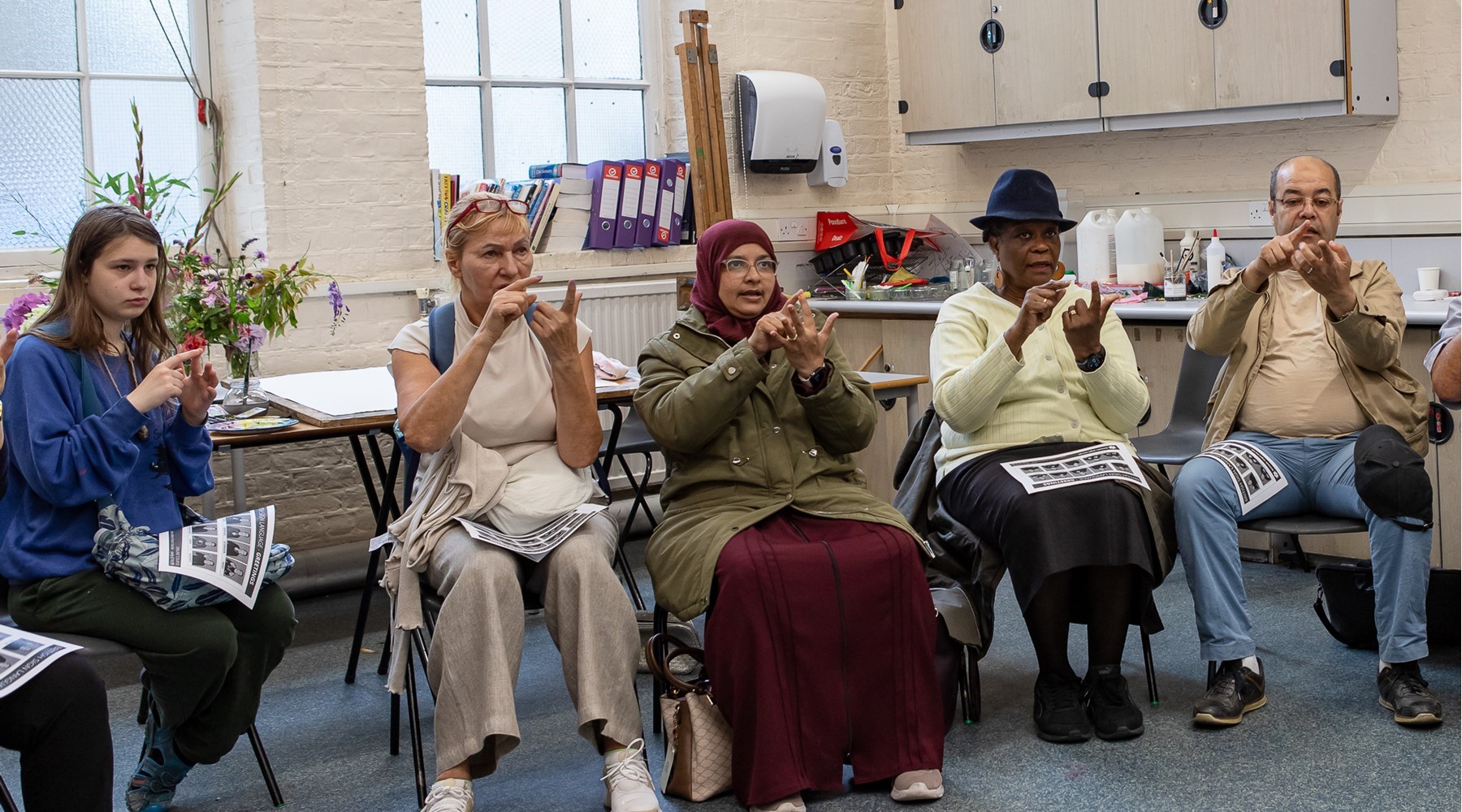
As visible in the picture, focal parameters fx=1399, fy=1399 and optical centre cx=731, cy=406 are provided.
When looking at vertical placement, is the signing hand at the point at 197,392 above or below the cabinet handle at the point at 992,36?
below

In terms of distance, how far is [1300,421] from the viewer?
3.25 meters

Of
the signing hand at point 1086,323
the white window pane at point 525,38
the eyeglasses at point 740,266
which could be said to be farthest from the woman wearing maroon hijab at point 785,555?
the white window pane at point 525,38

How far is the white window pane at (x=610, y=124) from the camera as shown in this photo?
554 cm

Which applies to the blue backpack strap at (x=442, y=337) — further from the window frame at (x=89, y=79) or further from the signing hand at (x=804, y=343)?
the window frame at (x=89, y=79)

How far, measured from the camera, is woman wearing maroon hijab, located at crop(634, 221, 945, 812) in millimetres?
2623

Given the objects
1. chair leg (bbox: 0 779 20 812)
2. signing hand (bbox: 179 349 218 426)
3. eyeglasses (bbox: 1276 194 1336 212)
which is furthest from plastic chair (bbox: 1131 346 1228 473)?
chair leg (bbox: 0 779 20 812)

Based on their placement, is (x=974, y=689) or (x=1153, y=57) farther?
(x=1153, y=57)

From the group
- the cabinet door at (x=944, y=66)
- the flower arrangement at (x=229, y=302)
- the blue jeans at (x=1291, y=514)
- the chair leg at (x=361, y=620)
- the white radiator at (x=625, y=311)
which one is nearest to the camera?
the blue jeans at (x=1291, y=514)

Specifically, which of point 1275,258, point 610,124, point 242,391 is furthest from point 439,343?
point 610,124

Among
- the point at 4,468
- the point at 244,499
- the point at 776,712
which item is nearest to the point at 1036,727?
the point at 776,712

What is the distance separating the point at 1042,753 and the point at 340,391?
202 cm

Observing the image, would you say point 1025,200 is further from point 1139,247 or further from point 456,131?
point 456,131

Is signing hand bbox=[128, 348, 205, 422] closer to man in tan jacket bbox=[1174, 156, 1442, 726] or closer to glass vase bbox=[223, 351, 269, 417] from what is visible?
glass vase bbox=[223, 351, 269, 417]

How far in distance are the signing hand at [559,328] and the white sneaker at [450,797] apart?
0.84 metres
